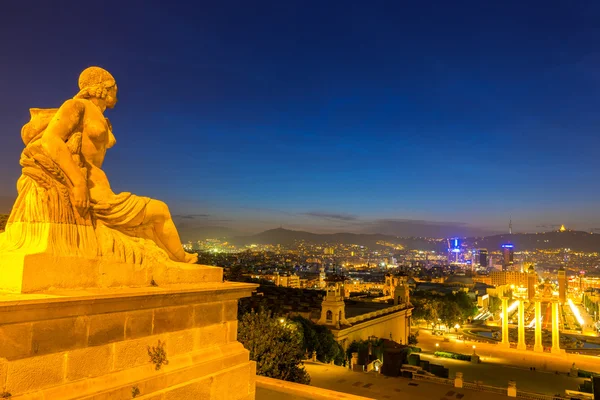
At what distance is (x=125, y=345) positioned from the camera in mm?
4473

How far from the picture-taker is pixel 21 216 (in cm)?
Answer: 464

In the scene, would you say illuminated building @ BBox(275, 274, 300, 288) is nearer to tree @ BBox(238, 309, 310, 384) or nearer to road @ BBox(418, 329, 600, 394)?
road @ BBox(418, 329, 600, 394)

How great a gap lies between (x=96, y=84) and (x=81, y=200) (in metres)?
1.62

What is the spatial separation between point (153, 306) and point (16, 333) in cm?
134

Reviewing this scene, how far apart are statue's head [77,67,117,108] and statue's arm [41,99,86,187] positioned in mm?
367

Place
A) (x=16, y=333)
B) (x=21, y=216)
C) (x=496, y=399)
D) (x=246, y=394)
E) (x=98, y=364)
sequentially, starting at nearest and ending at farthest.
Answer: (x=16, y=333) → (x=98, y=364) → (x=21, y=216) → (x=246, y=394) → (x=496, y=399)

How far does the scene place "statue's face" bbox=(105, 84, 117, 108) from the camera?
18.7ft

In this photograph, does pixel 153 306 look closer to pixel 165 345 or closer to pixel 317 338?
pixel 165 345

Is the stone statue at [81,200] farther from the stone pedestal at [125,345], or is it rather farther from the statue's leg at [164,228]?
the stone pedestal at [125,345]

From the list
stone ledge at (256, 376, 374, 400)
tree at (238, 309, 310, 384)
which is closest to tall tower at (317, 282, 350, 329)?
tree at (238, 309, 310, 384)

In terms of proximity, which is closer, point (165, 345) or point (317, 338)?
point (165, 345)

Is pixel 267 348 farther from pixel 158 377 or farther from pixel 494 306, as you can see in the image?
pixel 494 306

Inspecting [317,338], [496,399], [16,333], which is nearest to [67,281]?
[16,333]

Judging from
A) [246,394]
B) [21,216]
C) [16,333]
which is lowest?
[246,394]
